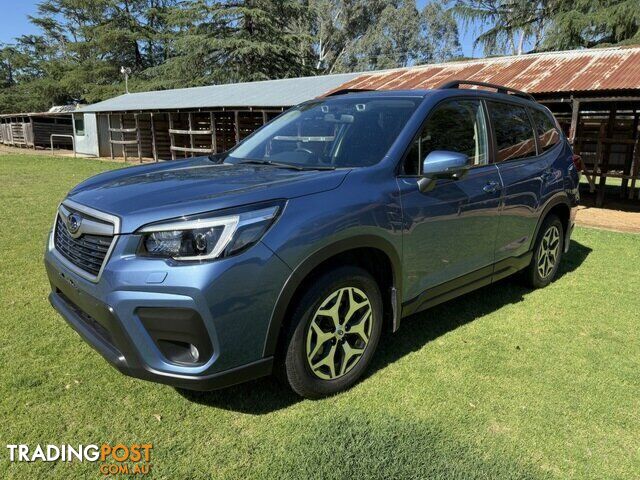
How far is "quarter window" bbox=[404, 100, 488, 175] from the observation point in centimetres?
333

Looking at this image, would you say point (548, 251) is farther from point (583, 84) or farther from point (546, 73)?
point (546, 73)

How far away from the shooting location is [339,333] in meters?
2.95

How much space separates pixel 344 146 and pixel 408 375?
5.29 feet

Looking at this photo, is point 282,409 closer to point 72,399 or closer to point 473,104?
point 72,399

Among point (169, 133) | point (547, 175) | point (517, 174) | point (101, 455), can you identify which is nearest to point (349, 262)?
point (101, 455)

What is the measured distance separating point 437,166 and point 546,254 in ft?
8.40

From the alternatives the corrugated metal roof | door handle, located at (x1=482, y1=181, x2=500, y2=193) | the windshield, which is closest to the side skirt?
door handle, located at (x1=482, y1=181, x2=500, y2=193)

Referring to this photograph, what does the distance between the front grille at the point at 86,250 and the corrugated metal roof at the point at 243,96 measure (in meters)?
13.2

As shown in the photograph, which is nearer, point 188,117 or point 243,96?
point 243,96

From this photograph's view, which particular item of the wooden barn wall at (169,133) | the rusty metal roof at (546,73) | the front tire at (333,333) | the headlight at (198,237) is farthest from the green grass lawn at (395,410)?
the wooden barn wall at (169,133)

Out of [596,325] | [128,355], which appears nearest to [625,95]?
[596,325]

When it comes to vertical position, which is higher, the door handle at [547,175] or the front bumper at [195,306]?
the door handle at [547,175]

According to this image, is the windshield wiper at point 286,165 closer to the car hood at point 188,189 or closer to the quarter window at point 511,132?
the car hood at point 188,189

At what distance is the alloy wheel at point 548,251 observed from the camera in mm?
4906
